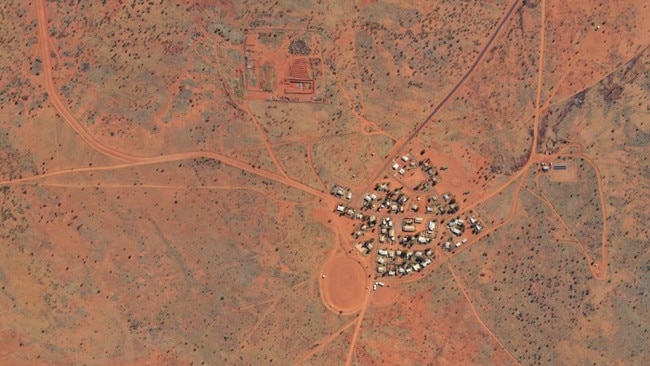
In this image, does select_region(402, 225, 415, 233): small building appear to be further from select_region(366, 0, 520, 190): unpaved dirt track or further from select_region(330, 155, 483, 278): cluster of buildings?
select_region(366, 0, 520, 190): unpaved dirt track

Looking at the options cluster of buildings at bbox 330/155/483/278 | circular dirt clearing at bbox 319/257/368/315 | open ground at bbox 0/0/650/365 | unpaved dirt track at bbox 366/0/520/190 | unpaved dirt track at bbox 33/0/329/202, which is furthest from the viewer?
unpaved dirt track at bbox 366/0/520/190

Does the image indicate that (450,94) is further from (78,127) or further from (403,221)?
(78,127)

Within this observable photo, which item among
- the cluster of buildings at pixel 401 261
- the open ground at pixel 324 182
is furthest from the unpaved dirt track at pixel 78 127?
the cluster of buildings at pixel 401 261

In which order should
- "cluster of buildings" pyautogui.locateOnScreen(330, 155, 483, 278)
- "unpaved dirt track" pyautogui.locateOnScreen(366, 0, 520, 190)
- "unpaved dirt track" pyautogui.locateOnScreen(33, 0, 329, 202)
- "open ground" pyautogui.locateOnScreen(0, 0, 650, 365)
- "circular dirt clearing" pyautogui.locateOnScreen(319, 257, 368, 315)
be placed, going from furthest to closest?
"unpaved dirt track" pyautogui.locateOnScreen(366, 0, 520, 190), "cluster of buildings" pyautogui.locateOnScreen(330, 155, 483, 278), "circular dirt clearing" pyautogui.locateOnScreen(319, 257, 368, 315), "unpaved dirt track" pyautogui.locateOnScreen(33, 0, 329, 202), "open ground" pyautogui.locateOnScreen(0, 0, 650, 365)

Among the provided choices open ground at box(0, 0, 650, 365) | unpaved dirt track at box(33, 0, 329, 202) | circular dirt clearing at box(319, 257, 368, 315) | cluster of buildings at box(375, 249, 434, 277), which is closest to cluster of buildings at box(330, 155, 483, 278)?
cluster of buildings at box(375, 249, 434, 277)

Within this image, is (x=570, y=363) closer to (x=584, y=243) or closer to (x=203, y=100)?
(x=584, y=243)

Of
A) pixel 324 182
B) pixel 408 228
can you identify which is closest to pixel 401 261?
pixel 408 228

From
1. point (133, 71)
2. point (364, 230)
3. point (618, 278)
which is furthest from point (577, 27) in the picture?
point (133, 71)

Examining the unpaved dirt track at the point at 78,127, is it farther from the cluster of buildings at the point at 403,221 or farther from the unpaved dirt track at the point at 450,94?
the unpaved dirt track at the point at 450,94
